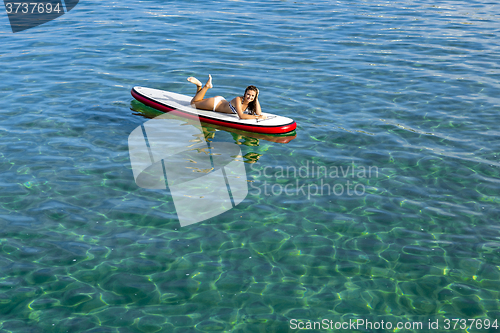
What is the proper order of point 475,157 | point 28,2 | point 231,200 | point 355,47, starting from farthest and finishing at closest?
point 28,2 → point 355,47 → point 475,157 → point 231,200

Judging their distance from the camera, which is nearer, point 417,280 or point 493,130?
point 417,280

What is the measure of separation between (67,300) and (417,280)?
4.60 m

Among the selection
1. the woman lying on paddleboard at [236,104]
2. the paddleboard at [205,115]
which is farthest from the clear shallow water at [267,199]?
the woman lying on paddleboard at [236,104]

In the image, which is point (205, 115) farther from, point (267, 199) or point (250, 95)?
point (267, 199)

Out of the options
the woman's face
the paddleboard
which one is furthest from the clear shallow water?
the woman's face

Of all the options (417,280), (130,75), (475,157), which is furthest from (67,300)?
(130,75)

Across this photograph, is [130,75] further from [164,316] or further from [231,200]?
[164,316]

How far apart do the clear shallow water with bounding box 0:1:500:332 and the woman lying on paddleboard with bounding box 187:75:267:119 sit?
2.84 feet

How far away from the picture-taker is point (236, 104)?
10.6m

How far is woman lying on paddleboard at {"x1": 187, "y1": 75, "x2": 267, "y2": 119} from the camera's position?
33.8 ft

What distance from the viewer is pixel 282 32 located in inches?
683

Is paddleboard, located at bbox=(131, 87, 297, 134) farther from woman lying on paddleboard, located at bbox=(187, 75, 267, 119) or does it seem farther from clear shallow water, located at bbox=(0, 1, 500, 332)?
clear shallow water, located at bbox=(0, 1, 500, 332)

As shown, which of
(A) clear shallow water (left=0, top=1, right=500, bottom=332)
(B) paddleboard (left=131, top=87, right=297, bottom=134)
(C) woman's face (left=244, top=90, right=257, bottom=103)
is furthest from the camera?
(C) woman's face (left=244, top=90, right=257, bottom=103)

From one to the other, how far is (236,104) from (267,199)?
337cm
